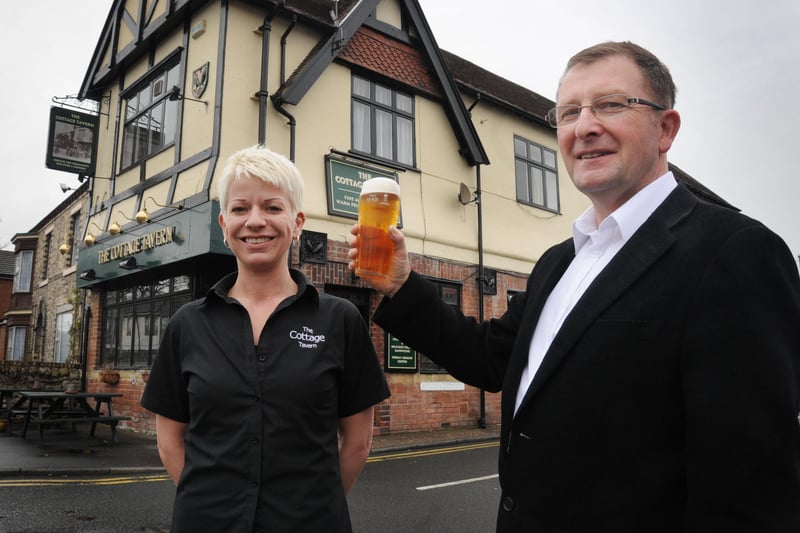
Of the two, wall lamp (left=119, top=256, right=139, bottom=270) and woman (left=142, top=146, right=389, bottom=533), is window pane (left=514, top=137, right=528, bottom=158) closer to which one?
wall lamp (left=119, top=256, right=139, bottom=270)

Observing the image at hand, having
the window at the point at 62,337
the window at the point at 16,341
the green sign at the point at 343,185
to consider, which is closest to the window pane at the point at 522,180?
the green sign at the point at 343,185

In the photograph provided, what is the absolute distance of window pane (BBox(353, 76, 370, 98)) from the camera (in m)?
11.5

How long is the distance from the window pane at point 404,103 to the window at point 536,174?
3.41 m

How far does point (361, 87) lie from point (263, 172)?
1008 cm

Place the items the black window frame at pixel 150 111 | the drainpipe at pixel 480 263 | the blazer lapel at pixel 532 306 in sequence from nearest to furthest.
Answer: the blazer lapel at pixel 532 306 < the black window frame at pixel 150 111 < the drainpipe at pixel 480 263

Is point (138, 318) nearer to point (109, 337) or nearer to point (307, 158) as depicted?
point (109, 337)

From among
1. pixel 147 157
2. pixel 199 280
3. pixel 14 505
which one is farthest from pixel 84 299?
pixel 14 505

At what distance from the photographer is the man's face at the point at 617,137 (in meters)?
1.61

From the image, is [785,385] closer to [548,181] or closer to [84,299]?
[548,181]

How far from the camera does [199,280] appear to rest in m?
10.1

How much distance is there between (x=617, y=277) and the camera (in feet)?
4.80

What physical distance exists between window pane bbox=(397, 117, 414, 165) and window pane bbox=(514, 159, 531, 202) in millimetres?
3361

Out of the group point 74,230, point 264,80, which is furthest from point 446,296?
point 74,230

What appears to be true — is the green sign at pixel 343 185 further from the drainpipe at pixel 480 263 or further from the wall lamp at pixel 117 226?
the wall lamp at pixel 117 226
